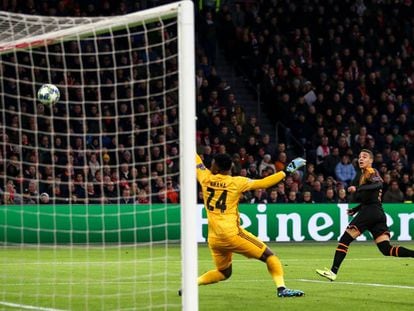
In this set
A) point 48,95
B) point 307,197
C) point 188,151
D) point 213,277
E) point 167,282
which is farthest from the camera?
point 307,197

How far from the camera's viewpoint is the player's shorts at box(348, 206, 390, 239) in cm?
1603

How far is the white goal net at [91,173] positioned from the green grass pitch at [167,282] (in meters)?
0.05

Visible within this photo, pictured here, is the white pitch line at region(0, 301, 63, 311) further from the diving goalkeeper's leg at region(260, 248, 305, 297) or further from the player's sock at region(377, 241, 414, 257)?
the player's sock at region(377, 241, 414, 257)

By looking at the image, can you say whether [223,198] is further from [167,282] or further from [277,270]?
[167,282]

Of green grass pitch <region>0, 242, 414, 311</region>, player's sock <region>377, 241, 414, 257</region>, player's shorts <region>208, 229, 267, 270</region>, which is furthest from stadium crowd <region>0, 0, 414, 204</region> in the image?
player's shorts <region>208, 229, 267, 270</region>

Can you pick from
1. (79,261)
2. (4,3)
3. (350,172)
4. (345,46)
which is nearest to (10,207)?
(79,261)

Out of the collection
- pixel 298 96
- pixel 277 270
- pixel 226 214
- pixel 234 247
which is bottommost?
pixel 277 270

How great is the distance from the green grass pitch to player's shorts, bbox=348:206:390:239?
0.84 meters

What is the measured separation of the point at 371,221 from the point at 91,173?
24.8 ft

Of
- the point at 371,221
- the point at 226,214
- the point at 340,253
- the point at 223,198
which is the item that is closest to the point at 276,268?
the point at 226,214

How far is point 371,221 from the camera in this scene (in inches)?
631

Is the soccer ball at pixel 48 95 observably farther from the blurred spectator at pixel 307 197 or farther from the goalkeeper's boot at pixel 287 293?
the blurred spectator at pixel 307 197

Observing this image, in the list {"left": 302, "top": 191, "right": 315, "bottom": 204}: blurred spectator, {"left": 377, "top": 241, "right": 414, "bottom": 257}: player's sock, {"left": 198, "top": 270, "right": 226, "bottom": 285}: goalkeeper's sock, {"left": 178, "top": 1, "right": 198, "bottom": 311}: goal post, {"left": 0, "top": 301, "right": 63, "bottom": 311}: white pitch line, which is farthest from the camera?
{"left": 302, "top": 191, "right": 315, "bottom": 204}: blurred spectator

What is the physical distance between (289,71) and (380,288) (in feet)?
55.4
